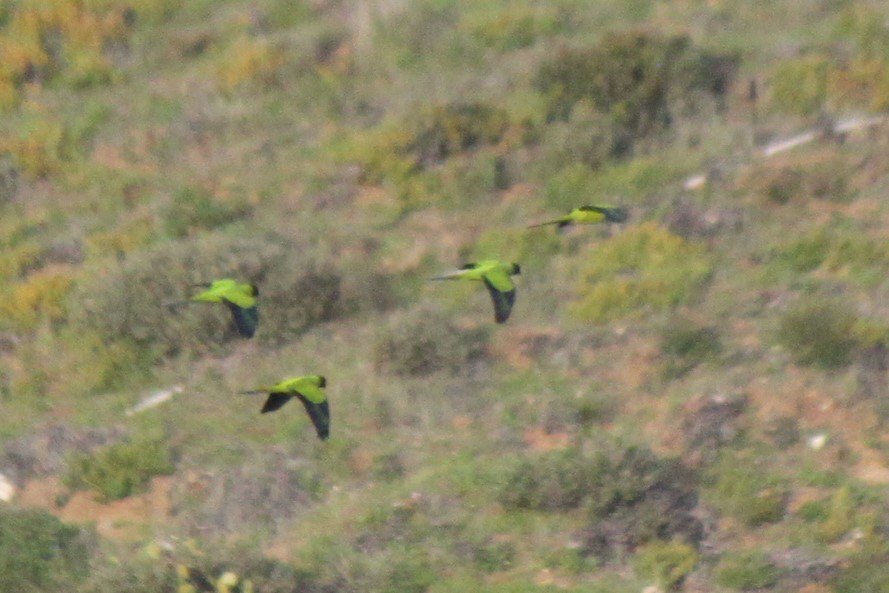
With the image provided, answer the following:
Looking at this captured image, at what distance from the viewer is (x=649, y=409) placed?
31.2 feet

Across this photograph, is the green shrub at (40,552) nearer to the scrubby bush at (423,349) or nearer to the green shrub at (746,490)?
the scrubby bush at (423,349)

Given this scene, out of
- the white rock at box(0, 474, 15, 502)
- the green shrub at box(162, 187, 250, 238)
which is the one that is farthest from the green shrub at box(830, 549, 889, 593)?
the green shrub at box(162, 187, 250, 238)

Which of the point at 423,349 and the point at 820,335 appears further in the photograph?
the point at 423,349

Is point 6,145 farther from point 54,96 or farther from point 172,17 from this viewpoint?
point 172,17

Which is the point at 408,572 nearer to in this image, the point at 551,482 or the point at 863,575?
the point at 551,482

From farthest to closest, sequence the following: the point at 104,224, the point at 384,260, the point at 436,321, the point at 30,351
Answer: the point at 104,224, the point at 384,260, the point at 30,351, the point at 436,321

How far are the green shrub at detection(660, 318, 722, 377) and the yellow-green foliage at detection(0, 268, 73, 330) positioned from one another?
5026mm

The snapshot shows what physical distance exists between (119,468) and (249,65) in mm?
6801

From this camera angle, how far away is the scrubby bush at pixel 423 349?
1027 centimetres

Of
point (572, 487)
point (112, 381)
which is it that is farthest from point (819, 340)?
point (112, 381)

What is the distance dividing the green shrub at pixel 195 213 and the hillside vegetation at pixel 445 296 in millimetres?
36

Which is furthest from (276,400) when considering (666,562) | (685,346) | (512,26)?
(512,26)

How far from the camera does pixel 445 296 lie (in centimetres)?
1148

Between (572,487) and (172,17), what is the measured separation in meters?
10.5
